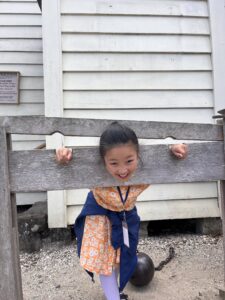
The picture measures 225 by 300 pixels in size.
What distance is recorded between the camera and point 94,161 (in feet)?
5.80

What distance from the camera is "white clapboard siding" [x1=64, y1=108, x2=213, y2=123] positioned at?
3.37 meters

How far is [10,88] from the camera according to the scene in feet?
14.3

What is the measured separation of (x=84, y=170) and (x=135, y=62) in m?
1.97

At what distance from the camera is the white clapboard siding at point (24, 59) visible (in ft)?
14.2

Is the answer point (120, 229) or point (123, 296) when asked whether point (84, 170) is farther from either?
point (123, 296)

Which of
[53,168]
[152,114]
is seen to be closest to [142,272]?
[53,168]

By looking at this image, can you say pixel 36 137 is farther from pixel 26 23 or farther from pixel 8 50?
pixel 26 23

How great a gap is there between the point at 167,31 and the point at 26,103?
1.98 m

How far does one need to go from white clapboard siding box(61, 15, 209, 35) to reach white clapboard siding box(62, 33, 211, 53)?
47 mm

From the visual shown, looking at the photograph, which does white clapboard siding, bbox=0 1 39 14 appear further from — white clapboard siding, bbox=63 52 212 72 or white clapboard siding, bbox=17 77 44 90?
white clapboard siding, bbox=63 52 212 72

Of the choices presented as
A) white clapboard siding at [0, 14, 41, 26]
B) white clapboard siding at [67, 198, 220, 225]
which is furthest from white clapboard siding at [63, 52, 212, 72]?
white clapboard siding at [0, 14, 41, 26]

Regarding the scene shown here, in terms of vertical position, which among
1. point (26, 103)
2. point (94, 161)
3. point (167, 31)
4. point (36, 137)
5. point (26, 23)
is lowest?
point (94, 161)

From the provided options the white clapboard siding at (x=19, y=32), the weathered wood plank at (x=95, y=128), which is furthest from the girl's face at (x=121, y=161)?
the white clapboard siding at (x=19, y=32)

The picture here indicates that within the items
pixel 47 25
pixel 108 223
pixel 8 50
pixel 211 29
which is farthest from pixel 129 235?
pixel 8 50
